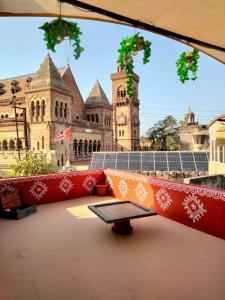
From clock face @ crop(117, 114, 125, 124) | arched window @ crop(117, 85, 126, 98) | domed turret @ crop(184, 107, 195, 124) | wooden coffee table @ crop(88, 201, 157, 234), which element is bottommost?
wooden coffee table @ crop(88, 201, 157, 234)

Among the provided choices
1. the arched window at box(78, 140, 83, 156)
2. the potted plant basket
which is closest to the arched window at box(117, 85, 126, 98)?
the arched window at box(78, 140, 83, 156)

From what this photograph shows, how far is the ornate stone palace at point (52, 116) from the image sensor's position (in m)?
34.1

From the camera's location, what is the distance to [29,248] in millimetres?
5016

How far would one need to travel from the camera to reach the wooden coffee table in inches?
213

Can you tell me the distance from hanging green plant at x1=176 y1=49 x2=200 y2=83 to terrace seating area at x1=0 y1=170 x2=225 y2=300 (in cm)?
294

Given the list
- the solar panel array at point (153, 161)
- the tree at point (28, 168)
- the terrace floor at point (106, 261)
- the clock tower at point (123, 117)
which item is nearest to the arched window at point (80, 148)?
the solar panel array at point (153, 161)

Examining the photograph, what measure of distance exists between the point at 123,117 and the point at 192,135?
32.3 metres

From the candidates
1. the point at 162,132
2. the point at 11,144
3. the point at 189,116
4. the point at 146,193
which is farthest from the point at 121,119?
the point at 146,193

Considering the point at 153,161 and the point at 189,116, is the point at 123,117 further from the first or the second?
the point at 153,161

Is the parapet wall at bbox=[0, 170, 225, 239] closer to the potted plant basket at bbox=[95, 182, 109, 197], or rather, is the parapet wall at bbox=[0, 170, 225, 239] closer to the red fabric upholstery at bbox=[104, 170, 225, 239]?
the red fabric upholstery at bbox=[104, 170, 225, 239]

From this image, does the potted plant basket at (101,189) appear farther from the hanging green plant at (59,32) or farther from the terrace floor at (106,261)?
the hanging green plant at (59,32)

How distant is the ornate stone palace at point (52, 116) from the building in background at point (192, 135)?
1565cm

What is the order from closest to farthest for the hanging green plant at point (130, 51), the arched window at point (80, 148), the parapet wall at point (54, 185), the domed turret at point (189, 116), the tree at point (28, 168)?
the hanging green plant at point (130, 51) < the parapet wall at point (54, 185) < the tree at point (28, 168) < the arched window at point (80, 148) < the domed turret at point (189, 116)

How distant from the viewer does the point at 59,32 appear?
329 centimetres
